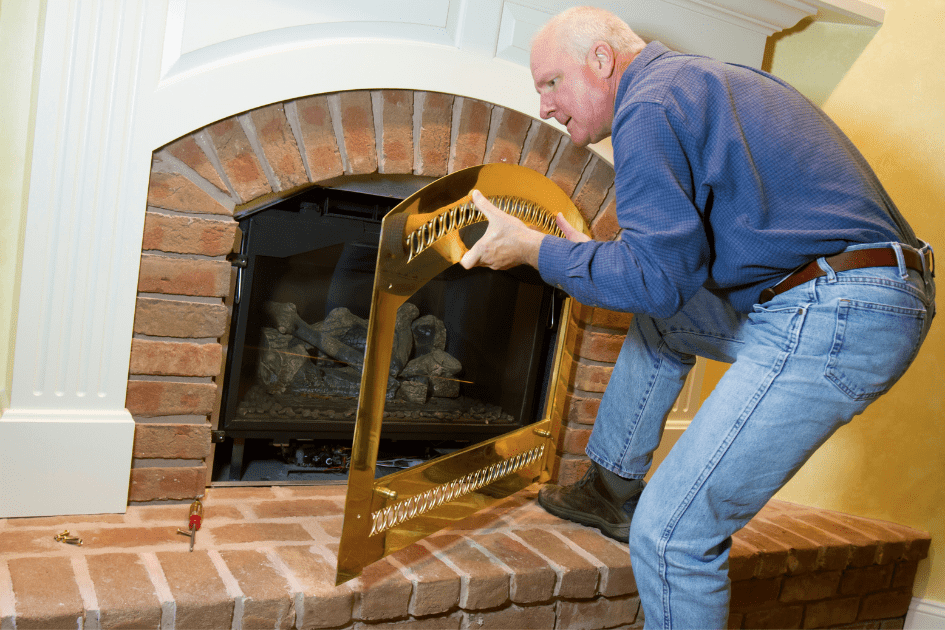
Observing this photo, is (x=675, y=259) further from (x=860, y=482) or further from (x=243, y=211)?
(x=860, y=482)

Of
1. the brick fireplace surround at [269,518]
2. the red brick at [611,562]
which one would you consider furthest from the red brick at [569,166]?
the red brick at [611,562]

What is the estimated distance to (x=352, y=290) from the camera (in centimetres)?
180

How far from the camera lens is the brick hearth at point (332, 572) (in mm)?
1210

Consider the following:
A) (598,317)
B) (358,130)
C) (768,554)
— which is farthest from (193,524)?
(768,554)

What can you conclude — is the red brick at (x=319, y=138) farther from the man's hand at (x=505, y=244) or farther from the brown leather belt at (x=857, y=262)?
the brown leather belt at (x=857, y=262)

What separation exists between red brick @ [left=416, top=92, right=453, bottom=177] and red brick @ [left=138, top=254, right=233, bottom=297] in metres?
0.48

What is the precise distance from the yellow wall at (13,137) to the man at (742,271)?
98 cm

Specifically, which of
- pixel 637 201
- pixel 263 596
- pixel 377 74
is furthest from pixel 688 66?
pixel 263 596

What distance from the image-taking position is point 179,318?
151cm

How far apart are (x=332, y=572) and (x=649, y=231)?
0.83 metres

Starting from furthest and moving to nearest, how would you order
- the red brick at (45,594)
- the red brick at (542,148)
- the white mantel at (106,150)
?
1. the red brick at (542,148)
2. the white mantel at (106,150)
3. the red brick at (45,594)

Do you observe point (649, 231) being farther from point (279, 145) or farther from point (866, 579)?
point (866, 579)

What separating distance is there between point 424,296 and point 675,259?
2.51 feet

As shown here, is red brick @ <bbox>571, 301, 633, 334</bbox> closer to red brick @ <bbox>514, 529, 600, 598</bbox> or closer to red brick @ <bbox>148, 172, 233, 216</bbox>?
red brick @ <bbox>514, 529, 600, 598</bbox>
